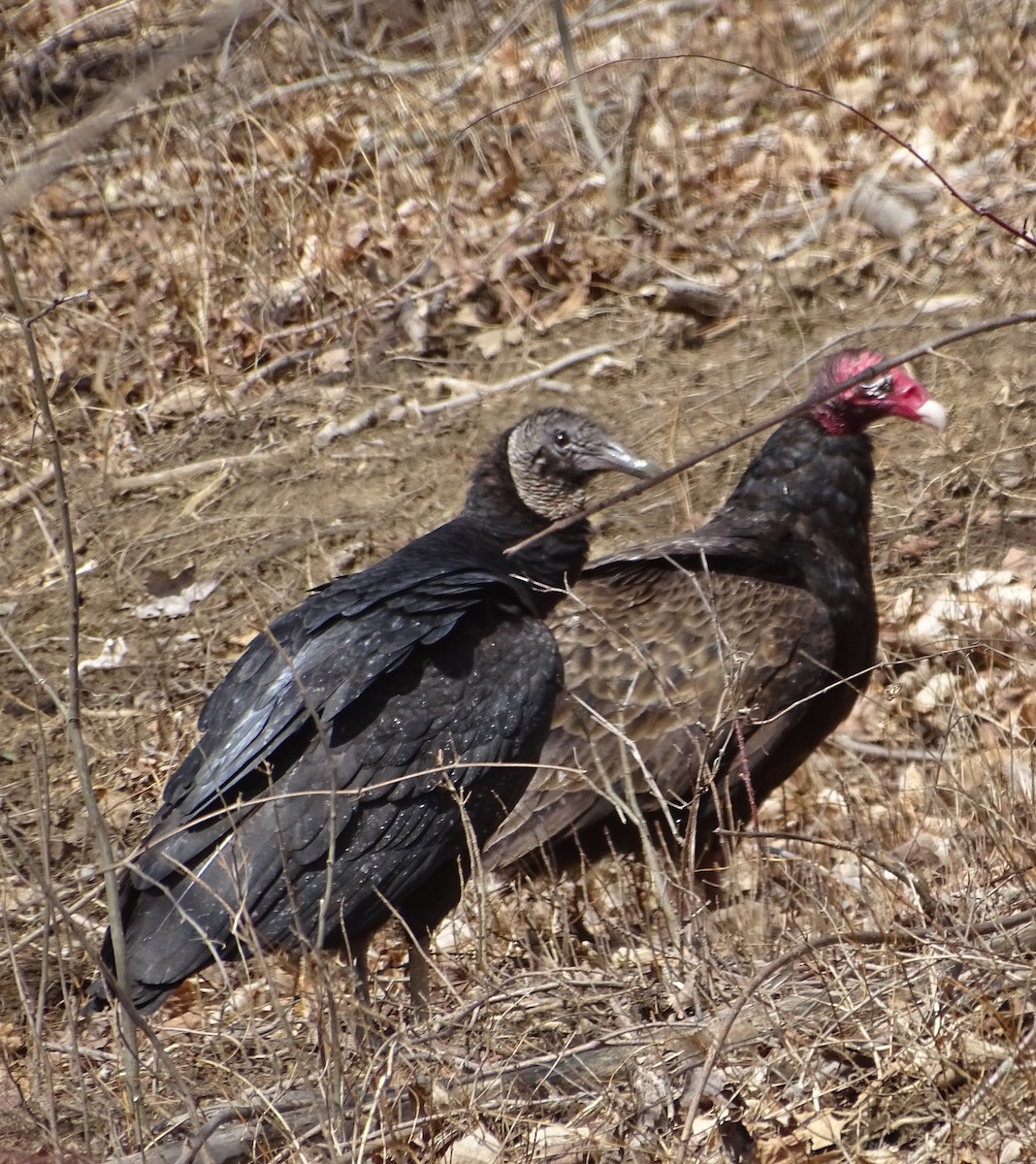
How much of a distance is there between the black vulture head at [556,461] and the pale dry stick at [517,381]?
→ 6.89ft

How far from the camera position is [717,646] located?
4.15 m

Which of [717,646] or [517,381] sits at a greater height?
[517,381]

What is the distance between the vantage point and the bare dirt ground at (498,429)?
9.27 feet

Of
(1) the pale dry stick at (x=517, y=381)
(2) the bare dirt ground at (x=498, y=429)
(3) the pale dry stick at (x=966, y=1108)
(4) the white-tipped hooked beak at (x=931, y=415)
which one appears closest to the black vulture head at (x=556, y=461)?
(4) the white-tipped hooked beak at (x=931, y=415)

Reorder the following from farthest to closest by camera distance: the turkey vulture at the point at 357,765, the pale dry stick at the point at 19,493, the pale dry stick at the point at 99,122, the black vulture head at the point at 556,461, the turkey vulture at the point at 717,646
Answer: the pale dry stick at the point at 19,493 < the black vulture head at the point at 556,461 < the turkey vulture at the point at 717,646 < the turkey vulture at the point at 357,765 < the pale dry stick at the point at 99,122

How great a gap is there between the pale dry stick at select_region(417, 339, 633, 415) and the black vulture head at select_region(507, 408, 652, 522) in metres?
2.10

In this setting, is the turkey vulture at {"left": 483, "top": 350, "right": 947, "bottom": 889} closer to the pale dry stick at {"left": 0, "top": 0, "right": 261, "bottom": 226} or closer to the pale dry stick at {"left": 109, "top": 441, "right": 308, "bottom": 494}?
the pale dry stick at {"left": 109, "top": 441, "right": 308, "bottom": 494}

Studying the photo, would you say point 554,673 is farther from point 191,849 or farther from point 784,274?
point 784,274

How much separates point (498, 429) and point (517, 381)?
0.35 metres

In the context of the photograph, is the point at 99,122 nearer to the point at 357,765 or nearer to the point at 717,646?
the point at 357,765

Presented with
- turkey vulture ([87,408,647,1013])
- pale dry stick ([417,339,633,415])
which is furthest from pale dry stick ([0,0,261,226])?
pale dry stick ([417,339,633,415])

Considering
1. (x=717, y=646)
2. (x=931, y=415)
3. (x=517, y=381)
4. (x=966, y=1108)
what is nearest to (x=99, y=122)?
(x=966, y=1108)

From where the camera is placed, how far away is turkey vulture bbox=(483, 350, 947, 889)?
410 cm

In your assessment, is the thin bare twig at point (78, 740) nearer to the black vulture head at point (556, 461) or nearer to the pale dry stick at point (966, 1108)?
the pale dry stick at point (966, 1108)
